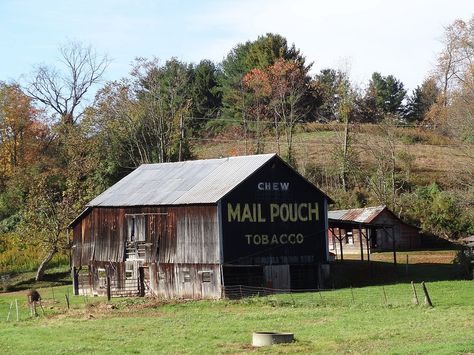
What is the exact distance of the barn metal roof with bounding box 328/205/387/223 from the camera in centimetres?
7369

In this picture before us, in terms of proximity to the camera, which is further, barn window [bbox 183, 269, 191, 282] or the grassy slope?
the grassy slope

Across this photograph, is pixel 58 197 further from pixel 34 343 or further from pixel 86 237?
pixel 34 343

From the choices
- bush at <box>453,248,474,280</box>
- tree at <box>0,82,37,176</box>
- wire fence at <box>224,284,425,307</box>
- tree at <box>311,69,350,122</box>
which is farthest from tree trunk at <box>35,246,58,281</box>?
tree at <box>311,69,350,122</box>

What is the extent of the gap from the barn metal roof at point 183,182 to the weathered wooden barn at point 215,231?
0.29 ft

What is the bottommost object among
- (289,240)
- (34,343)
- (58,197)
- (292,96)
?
(34,343)

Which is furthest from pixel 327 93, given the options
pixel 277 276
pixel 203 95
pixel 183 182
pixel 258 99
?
pixel 277 276

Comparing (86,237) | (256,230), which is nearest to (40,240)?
(86,237)

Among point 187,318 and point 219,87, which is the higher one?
point 219,87

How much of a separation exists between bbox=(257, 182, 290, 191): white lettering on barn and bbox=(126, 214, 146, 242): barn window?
7.82m

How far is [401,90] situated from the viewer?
124250 millimetres

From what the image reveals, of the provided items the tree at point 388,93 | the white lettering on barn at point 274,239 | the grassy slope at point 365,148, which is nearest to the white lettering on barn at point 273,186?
the white lettering on barn at point 274,239

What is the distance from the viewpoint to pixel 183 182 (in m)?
55.5

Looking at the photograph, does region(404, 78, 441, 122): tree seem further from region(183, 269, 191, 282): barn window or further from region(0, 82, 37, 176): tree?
region(183, 269, 191, 282): barn window

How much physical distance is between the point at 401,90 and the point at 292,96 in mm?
33885
